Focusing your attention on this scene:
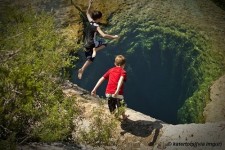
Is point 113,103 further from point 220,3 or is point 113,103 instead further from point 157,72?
point 220,3

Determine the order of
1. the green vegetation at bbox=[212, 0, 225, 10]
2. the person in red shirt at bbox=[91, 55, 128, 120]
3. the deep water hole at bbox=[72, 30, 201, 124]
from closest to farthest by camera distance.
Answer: the person in red shirt at bbox=[91, 55, 128, 120], the deep water hole at bbox=[72, 30, 201, 124], the green vegetation at bbox=[212, 0, 225, 10]

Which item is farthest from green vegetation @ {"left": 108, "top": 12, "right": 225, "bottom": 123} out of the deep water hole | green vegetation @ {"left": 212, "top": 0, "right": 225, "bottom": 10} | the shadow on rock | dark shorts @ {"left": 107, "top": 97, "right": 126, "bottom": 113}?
dark shorts @ {"left": 107, "top": 97, "right": 126, "bottom": 113}

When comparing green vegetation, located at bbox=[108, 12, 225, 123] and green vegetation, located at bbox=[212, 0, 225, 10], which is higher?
green vegetation, located at bbox=[212, 0, 225, 10]

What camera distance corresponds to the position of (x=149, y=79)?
11422 mm

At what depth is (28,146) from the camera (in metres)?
4.54

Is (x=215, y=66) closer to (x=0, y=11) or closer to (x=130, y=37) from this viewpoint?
(x=130, y=37)

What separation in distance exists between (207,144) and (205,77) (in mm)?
4393

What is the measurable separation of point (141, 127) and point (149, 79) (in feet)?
14.5

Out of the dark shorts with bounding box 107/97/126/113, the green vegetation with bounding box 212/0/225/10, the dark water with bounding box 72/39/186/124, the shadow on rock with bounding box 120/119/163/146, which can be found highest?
the green vegetation with bounding box 212/0/225/10

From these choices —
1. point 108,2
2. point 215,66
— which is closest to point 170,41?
point 215,66

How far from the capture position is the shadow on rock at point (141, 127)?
6910 millimetres

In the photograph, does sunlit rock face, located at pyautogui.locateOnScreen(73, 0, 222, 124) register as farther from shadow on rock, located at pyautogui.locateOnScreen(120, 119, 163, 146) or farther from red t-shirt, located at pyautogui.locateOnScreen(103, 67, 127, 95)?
red t-shirt, located at pyautogui.locateOnScreen(103, 67, 127, 95)

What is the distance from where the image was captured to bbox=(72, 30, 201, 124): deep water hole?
1081 cm

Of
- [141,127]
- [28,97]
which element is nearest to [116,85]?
[141,127]
